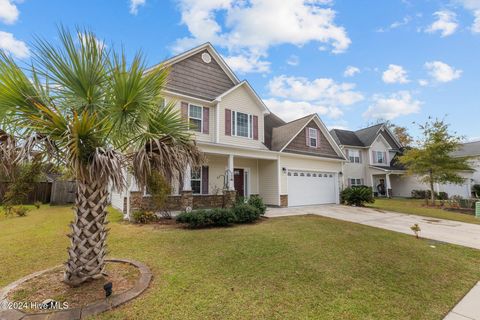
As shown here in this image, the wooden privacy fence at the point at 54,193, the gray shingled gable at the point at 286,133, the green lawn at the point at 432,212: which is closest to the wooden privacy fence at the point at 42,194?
the wooden privacy fence at the point at 54,193

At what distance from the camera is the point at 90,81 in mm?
3541

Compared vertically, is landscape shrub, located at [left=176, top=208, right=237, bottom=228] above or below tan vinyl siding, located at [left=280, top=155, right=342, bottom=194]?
below

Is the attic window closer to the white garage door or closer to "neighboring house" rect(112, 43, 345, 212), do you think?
"neighboring house" rect(112, 43, 345, 212)

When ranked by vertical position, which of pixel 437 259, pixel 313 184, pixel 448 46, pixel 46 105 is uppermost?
pixel 448 46

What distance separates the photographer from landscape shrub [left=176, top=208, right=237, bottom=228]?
8.09 m

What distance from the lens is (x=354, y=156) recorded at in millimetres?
24422

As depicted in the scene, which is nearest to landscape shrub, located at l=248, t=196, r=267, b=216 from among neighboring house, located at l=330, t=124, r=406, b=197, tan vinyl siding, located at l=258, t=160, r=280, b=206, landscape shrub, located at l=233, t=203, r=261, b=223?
landscape shrub, located at l=233, t=203, r=261, b=223

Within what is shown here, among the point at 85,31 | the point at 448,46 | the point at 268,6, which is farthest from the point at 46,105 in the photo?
the point at 448,46

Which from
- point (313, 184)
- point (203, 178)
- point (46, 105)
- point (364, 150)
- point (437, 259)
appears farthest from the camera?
point (364, 150)

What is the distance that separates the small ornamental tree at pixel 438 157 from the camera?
56.6 feet

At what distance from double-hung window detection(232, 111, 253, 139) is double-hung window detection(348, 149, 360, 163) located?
15241mm

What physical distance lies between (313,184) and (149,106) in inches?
539

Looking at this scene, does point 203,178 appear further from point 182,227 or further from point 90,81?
point 90,81

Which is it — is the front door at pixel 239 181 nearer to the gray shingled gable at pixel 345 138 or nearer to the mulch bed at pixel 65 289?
the mulch bed at pixel 65 289
